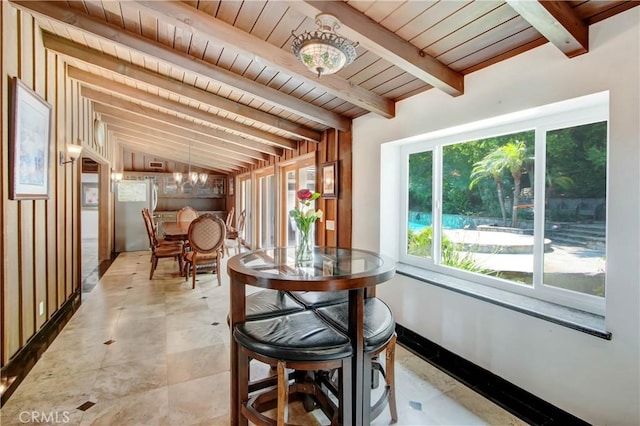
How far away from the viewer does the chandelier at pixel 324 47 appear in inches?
61.0

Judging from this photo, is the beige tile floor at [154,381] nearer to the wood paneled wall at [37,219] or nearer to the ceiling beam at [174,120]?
the wood paneled wall at [37,219]

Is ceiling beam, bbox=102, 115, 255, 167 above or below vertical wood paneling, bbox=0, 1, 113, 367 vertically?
above

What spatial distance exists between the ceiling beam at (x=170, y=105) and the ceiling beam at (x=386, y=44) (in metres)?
2.88

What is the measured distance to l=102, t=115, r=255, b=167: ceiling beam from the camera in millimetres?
6012

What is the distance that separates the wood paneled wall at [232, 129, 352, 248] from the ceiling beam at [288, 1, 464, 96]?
4.80ft

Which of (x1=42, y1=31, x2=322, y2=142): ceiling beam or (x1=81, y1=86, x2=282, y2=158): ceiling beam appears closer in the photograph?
(x1=42, y1=31, x2=322, y2=142): ceiling beam

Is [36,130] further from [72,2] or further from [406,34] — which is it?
[406,34]

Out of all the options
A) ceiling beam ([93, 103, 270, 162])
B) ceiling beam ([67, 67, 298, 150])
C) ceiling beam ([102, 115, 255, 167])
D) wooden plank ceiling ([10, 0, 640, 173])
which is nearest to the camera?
wooden plank ceiling ([10, 0, 640, 173])

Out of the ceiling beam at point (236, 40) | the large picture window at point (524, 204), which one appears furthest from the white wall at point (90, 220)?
the large picture window at point (524, 204)

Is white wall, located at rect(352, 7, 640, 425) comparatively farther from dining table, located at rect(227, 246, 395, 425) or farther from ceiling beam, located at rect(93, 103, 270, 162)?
ceiling beam, located at rect(93, 103, 270, 162)

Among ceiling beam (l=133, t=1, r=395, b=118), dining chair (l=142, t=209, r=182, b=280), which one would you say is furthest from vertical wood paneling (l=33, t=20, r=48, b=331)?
dining chair (l=142, t=209, r=182, b=280)

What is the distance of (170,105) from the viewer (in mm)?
4070

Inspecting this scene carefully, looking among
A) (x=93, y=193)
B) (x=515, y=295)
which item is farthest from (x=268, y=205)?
(x=93, y=193)

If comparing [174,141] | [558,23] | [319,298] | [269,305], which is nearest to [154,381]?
[269,305]
